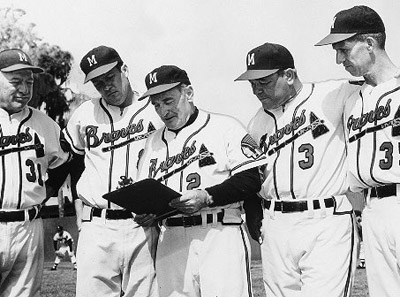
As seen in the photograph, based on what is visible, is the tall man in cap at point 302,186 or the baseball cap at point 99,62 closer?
the tall man in cap at point 302,186

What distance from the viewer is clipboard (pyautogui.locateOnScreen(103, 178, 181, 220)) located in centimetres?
413

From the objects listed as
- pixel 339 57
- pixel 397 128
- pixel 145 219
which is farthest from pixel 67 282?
pixel 397 128

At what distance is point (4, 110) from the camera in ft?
16.2

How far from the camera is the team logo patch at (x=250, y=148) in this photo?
4402 mm

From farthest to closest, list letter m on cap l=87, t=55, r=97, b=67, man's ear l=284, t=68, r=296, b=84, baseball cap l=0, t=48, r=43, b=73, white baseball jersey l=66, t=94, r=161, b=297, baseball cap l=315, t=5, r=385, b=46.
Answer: letter m on cap l=87, t=55, r=97, b=67 → baseball cap l=0, t=48, r=43, b=73 → white baseball jersey l=66, t=94, r=161, b=297 → man's ear l=284, t=68, r=296, b=84 → baseball cap l=315, t=5, r=385, b=46

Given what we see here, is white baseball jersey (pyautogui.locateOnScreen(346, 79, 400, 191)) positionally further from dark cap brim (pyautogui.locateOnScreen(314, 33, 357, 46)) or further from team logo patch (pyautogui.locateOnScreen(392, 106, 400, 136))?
dark cap brim (pyautogui.locateOnScreen(314, 33, 357, 46))

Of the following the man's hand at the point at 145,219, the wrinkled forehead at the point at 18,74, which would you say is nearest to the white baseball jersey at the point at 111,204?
the man's hand at the point at 145,219

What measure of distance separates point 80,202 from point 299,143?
1610mm

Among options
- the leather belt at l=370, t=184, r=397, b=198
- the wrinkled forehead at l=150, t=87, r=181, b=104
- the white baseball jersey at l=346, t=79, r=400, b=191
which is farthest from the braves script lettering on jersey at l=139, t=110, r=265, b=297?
the leather belt at l=370, t=184, r=397, b=198

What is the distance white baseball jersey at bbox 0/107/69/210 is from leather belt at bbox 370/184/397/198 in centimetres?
226

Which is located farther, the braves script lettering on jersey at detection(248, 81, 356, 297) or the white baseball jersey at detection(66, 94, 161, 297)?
the white baseball jersey at detection(66, 94, 161, 297)

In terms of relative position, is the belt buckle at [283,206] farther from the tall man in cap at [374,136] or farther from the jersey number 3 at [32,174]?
the jersey number 3 at [32,174]

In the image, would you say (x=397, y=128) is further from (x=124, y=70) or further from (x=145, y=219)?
(x=124, y=70)

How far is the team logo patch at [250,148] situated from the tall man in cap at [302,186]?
16 centimetres
